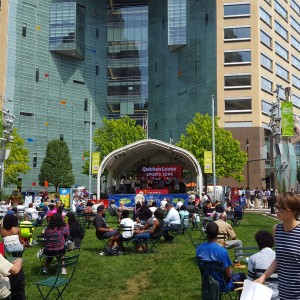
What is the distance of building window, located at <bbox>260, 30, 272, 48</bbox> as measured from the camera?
59.9 m

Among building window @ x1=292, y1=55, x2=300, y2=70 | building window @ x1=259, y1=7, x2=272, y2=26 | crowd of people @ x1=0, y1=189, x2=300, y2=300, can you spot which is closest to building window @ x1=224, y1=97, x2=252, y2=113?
building window @ x1=259, y1=7, x2=272, y2=26

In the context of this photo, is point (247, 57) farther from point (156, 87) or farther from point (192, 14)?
point (156, 87)

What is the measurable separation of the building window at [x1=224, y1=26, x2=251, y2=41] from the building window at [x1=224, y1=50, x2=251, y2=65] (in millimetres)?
2000

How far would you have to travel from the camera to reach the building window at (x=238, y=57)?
58.7 metres

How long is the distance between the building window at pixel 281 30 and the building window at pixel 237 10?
817 centimetres

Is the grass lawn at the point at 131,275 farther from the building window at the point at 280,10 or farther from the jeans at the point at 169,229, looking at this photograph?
the building window at the point at 280,10

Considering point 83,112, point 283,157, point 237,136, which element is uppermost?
point 83,112

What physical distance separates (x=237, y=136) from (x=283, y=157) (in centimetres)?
3432

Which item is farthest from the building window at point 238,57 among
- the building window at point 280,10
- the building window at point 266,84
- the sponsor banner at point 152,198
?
the sponsor banner at point 152,198

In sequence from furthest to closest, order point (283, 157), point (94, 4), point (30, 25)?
point (94, 4), point (30, 25), point (283, 157)

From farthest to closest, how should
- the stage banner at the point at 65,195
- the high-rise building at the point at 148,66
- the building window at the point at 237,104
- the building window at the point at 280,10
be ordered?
the building window at the point at 280,10, the high-rise building at the point at 148,66, the building window at the point at 237,104, the stage banner at the point at 65,195

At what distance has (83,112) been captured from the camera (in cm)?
6550

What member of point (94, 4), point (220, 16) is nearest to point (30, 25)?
point (94, 4)

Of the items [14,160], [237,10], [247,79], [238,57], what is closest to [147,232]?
[14,160]
